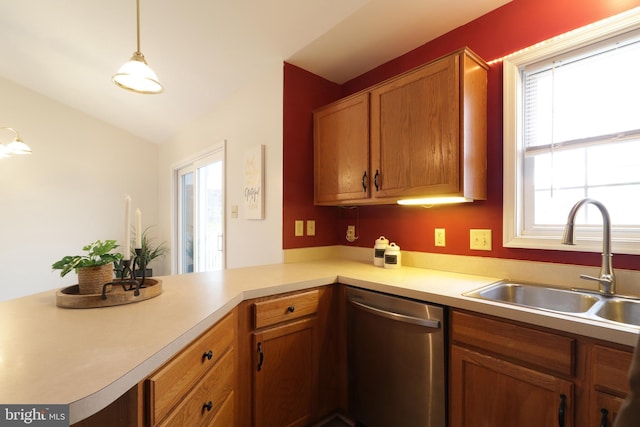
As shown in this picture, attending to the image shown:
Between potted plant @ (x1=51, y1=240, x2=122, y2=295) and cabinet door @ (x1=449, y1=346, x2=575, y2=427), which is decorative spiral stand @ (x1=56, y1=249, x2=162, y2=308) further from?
cabinet door @ (x1=449, y1=346, x2=575, y2=427)

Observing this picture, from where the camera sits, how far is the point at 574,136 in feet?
4.87

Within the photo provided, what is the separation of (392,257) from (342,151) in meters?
0.81

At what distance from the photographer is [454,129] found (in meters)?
1.53

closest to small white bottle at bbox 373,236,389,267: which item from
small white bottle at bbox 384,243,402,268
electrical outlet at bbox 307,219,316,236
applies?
small white bottle at bbox 384,243,402,268

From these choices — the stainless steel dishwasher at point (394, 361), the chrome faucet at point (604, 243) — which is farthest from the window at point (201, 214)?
the chrome faucet at point (604, 243)

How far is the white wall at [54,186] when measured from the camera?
3.71 metres

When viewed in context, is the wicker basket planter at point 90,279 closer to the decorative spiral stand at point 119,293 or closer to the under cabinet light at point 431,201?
the decorative spiral stand at point 119,293

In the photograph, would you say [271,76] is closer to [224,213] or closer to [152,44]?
[152,44]

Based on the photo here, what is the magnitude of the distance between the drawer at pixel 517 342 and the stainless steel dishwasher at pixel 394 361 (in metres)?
0.10

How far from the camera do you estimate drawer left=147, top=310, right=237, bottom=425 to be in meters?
0.78

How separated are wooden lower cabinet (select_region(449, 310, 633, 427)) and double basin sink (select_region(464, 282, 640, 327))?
11 centimetres

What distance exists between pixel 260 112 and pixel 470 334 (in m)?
2.11

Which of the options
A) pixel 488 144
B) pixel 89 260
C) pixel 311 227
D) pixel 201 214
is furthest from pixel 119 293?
pixel 201 214

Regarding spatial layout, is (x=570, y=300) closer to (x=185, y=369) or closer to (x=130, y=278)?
(x=185, y=369)
